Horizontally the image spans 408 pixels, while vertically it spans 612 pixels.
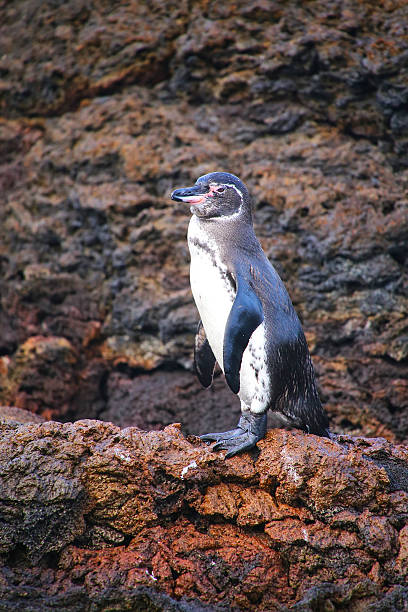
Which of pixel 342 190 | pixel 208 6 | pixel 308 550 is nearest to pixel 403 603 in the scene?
pixel 308 550

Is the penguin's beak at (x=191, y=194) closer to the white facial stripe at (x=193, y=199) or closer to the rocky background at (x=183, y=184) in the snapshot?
the white facial stripe at (x=193, y=199)

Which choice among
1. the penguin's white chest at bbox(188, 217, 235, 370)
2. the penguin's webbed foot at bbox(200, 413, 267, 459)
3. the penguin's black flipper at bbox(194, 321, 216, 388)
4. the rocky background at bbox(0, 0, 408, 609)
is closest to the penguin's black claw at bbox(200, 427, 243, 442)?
the penguin's webbed foot at bbox(200, 413, 267, 459)

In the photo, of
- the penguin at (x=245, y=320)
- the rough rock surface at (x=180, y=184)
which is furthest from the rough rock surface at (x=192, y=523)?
the rough rock surface at (x=180, y=184)

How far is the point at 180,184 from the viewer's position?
5543 millimetres

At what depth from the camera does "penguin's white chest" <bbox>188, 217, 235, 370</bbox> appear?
341 cm

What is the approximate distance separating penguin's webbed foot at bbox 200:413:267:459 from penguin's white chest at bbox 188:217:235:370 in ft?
1.49

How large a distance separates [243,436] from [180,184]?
3.03 metres

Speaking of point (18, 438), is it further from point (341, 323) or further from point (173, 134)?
point (173, 134)

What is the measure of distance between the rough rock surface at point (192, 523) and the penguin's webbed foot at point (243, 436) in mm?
57

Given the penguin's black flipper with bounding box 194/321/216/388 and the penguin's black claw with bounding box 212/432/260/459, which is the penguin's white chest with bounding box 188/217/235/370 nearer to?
the penguin's black flipper with bounding box 194/321/216/388

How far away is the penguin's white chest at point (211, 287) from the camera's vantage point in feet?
11.2

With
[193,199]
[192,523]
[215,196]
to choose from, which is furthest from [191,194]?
[192,523]

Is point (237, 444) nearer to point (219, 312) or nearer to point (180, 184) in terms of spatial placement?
point (219, 312)

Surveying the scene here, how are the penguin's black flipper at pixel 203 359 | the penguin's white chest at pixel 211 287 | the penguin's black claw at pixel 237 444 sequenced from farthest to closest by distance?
1. the penguin's black flipper at pixel 203 359
2. the penguin's white chest at pixel 211 287
3. the penguin's black claw at pixel 237 444
